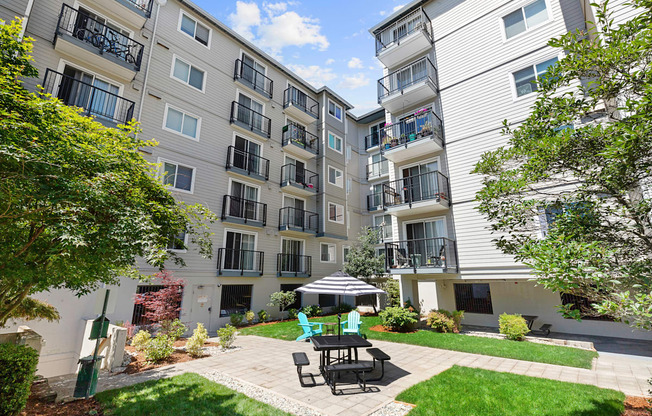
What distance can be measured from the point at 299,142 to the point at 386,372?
16.7 metres

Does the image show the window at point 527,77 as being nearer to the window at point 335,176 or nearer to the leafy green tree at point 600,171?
the leafy green tree at point 600,171

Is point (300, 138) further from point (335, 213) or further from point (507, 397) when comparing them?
point (507, 397)

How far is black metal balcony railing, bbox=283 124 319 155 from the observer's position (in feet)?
67.5

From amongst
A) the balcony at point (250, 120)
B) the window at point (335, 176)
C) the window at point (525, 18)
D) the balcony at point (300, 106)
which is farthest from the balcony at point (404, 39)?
the window at point (335, 176)

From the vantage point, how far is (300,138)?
21.6 m

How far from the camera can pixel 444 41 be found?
49.9 feet

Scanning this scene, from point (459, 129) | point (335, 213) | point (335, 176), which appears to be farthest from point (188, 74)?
point (459, 129)

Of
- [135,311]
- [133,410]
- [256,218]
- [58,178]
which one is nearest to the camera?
[58,178]

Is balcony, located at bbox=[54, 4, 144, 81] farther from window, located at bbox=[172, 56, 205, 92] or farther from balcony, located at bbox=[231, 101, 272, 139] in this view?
balcony, located at bbox=[231, 101, 272, 139]

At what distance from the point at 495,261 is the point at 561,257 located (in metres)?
9.28

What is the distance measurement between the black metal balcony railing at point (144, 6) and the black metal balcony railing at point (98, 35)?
5.31ft

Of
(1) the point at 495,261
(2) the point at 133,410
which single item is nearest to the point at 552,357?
(1) the point at 495,261

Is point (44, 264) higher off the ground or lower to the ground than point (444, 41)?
lower

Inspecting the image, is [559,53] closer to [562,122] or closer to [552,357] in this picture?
[562,122]
